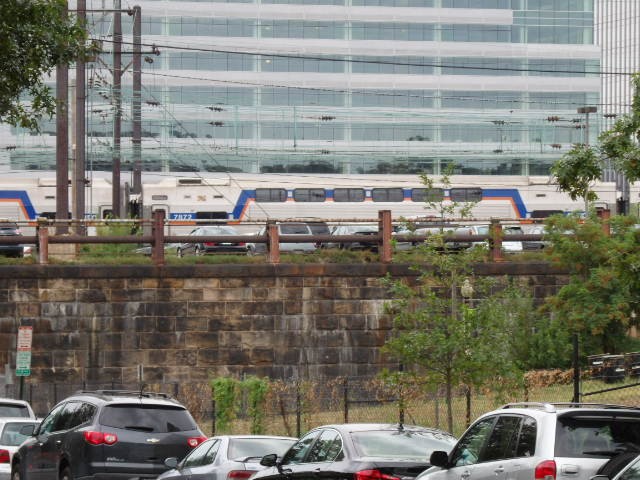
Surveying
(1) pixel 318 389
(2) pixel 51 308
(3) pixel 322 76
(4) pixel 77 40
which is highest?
(3) pixel 322 76

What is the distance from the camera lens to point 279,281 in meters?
30.1

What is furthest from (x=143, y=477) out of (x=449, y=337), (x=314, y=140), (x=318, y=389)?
(x=314, y=140)

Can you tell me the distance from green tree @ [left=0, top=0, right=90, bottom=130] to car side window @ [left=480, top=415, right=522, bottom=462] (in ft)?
28.5

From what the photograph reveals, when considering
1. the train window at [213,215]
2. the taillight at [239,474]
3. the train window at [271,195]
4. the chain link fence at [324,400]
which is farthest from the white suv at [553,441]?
the train window at [271,195]

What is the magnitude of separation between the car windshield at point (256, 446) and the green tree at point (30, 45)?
18.4 feet

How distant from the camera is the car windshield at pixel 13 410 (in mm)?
22078

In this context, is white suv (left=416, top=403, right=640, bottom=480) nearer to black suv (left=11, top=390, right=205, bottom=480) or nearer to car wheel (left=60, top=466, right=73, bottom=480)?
black suv (left=11, top=390, right=205, bottom=480)

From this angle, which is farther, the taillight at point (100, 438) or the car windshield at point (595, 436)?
the taillight at point (100, 438)

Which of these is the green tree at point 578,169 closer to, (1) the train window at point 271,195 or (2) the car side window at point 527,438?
(2) the car side window at point 527,438

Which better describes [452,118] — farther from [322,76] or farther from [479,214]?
[479,214]

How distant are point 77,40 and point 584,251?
50.5 ft

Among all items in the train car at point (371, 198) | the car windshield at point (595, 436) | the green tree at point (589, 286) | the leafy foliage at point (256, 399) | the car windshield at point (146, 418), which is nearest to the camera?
the car windshield at point (595, 436)

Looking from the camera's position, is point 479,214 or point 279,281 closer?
point 279,281

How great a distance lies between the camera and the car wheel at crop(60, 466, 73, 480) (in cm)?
1664
